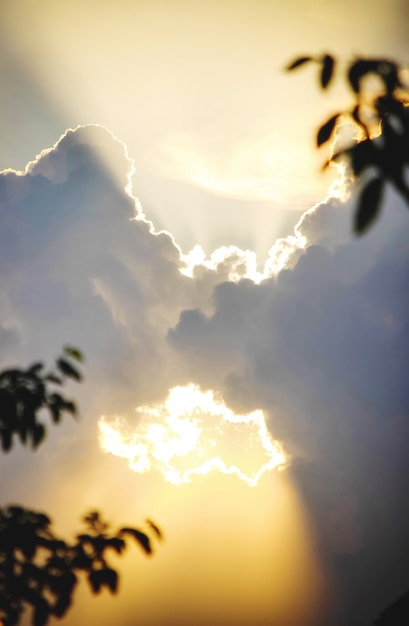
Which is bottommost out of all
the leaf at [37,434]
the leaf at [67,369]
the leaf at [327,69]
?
the leaf at [37,434]

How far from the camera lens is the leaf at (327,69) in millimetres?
3051

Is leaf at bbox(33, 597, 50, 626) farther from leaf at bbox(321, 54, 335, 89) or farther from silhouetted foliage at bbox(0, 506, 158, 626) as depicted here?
leaf at bbox(321, 54, 335, 89)

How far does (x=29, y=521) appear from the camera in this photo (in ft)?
16.9

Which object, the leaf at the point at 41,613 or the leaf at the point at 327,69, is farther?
the leaf at the point at 41,613

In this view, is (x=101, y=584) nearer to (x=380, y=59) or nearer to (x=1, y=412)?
(x=1, y=412)

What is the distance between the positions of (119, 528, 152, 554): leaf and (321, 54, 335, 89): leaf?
4785 mm

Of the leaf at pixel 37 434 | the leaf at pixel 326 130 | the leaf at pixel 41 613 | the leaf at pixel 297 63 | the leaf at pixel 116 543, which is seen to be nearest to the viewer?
the leaf at pixel 297 63

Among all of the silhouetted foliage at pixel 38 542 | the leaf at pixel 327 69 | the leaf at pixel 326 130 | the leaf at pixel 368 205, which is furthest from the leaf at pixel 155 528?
the leaf at pixel 327 69

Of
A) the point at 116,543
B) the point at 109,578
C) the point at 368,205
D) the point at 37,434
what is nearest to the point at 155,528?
the point at 116,543

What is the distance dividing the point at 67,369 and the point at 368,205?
4.13 metres

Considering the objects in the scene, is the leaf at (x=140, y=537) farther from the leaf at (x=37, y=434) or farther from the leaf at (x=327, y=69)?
the leaf at (x=327, y=69)

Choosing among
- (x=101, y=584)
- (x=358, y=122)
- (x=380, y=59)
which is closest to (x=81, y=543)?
(x=101, y=584)

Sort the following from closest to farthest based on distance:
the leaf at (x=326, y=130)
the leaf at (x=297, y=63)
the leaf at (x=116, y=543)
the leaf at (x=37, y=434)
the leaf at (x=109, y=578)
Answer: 1. the leaf at (x=297, y=63)
2. the leaf at (x=326, y=130)
3. the leaf at (x=109, y=578)
4. the leaf at (x=116, y=543)
5. the leaf at (x=37, y=434)

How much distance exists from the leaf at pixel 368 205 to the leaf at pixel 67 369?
4.01 metres
